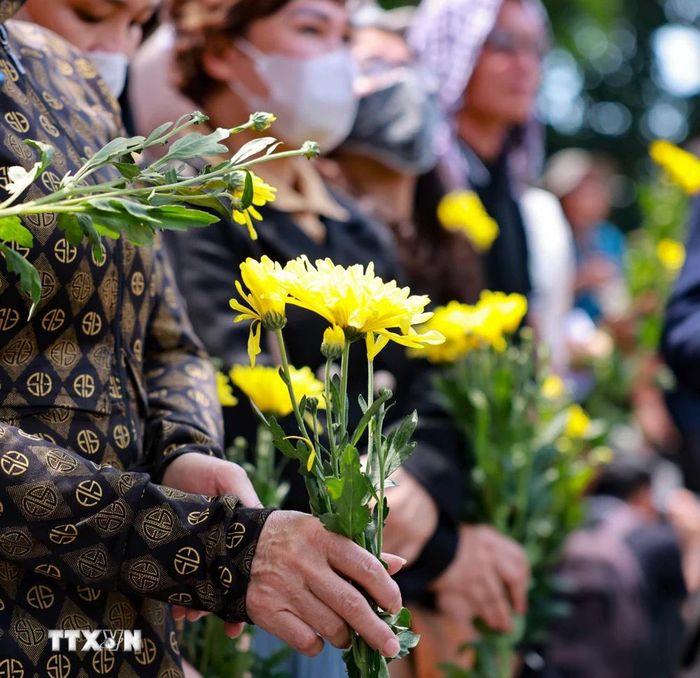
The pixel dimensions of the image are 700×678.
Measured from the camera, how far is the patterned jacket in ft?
5.53

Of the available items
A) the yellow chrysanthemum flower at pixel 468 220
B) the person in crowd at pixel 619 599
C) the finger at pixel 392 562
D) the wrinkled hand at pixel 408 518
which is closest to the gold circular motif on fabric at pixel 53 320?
the finger at pixel 392 562

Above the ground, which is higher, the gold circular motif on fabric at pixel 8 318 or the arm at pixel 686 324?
the gold circular motif on fabric at pixel 8 318

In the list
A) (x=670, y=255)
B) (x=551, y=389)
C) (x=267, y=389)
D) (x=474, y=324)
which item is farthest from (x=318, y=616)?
(x=670, y=255)

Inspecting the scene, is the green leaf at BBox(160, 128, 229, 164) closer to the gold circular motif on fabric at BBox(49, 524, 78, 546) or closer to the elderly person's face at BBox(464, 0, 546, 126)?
the gold circular motif on fabric at BBox(49, 524, 78, 546)

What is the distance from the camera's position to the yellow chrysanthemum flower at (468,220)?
4.02 m

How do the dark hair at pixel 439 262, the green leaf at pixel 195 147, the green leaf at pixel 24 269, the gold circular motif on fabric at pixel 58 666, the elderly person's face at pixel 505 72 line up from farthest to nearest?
1. the elderly person's face at pixel 505 72
2. the dark hair at pixel 439 262
3. the gold circular motif on fabric at pixel 58 666
4. the green leaf at pixel 195 147
5. the green leaf at pixel 24 269

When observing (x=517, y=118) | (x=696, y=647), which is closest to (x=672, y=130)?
(x=517, y=118)

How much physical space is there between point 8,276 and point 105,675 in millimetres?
508

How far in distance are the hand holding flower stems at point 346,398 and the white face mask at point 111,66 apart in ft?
3.80

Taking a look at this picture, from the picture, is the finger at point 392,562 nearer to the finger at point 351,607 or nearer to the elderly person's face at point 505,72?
the finger at point 351,607

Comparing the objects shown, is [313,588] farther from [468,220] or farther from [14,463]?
[468,220]

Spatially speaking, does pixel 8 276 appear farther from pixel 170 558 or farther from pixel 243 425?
pixel 243 425

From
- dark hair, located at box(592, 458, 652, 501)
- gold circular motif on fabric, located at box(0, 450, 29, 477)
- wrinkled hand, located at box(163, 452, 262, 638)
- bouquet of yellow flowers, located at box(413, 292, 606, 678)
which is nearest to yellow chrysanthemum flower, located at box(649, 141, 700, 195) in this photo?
dark hair, located at box(592, 458, 652, 501)

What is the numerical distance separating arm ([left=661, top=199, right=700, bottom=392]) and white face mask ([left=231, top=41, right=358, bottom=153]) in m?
1.10
